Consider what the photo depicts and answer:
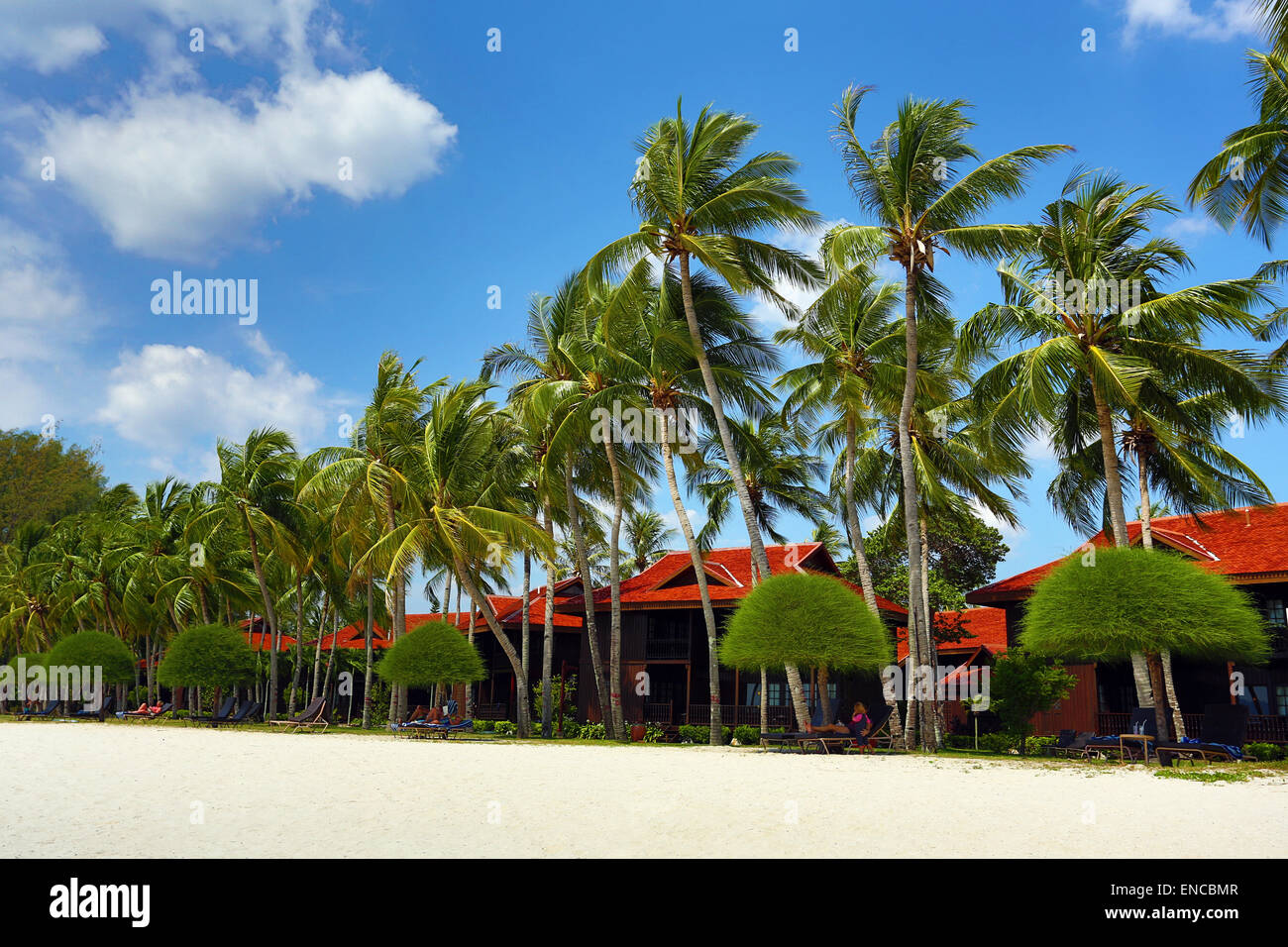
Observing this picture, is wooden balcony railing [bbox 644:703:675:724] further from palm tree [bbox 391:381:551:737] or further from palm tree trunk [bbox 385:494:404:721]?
palm tree trunk [bbox 385:494:404:721]

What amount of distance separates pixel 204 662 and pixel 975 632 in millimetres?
28756

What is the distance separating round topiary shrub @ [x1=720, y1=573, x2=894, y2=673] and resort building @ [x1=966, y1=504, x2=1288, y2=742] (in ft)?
23.1

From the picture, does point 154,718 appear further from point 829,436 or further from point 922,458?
point 922,458

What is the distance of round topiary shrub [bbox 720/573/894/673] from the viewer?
19.3m

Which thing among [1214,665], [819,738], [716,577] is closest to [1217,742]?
[819,738]

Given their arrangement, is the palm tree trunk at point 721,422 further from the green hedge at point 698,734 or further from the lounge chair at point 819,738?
the green hedge at point 698,734

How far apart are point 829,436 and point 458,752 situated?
15.8 m

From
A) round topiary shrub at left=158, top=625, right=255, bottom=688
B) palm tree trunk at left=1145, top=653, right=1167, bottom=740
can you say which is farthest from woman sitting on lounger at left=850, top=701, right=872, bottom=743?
round topiary shrub at left=158, top=625, right=255, bottom=688

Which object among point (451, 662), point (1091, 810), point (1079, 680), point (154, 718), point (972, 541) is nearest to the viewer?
point (1091, 810)

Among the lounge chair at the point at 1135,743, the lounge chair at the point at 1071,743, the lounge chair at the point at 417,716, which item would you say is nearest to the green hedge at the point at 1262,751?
the lounge chair at the point at 1071,743

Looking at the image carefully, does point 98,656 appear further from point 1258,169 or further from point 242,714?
point 1258,169

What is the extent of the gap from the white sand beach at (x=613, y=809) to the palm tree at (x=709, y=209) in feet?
33.9

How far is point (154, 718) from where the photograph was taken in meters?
37.1
